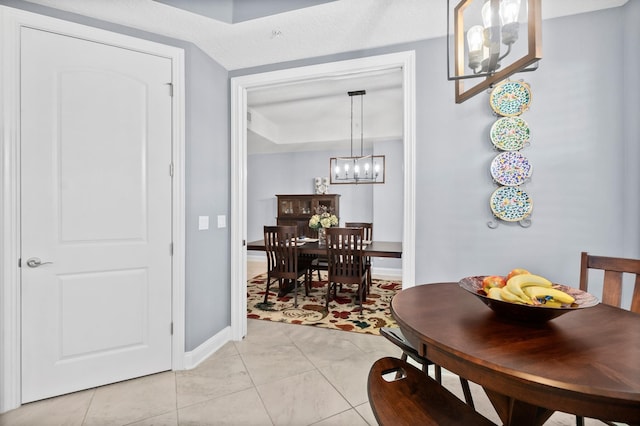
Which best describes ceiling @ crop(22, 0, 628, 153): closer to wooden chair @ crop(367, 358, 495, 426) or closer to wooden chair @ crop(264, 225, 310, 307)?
wooden chair @ crop(264, 225, 310, 307)

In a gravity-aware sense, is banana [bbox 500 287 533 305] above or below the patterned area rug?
above

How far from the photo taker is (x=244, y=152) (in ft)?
8.49

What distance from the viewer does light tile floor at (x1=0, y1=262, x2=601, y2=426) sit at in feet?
5.24

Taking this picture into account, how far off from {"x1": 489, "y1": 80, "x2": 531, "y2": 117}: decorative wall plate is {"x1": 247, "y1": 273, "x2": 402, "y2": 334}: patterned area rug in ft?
6.19

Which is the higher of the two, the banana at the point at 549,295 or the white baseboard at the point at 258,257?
the banana at the point at 549,295

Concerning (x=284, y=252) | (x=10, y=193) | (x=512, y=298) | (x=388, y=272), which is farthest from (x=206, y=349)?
(x=388, y=272)

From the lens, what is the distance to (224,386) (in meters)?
1.91

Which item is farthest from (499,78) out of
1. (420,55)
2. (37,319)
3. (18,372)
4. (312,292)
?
(312,292)

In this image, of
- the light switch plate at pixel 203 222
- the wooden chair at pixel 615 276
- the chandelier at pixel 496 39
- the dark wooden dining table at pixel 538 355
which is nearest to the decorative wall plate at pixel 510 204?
the wooden chair at pixel 615 276

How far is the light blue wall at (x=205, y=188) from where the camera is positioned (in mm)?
2150

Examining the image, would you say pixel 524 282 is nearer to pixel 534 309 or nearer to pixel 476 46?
pixel 534 309

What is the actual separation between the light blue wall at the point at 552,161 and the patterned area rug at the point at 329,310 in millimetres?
1150

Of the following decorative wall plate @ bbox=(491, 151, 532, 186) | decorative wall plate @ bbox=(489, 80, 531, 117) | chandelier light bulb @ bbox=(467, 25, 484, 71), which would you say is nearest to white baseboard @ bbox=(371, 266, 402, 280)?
decorative wall plate @ bbox=(491, 151, 532, 186)

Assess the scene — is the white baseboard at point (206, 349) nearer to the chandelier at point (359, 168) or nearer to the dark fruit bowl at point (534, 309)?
the dark fruit bowl at point (534, 309)
